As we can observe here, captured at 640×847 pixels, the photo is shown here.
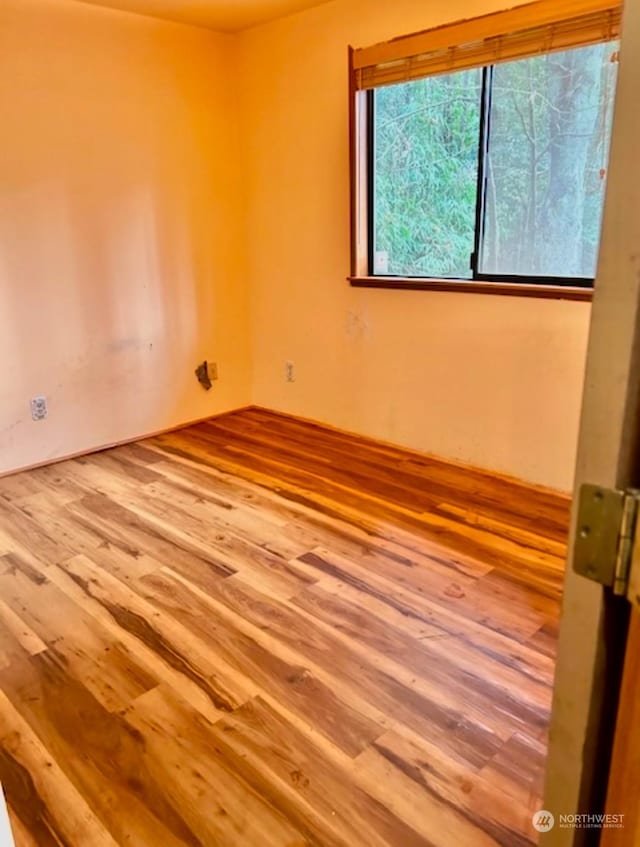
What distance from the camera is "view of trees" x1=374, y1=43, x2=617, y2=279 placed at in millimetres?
2594

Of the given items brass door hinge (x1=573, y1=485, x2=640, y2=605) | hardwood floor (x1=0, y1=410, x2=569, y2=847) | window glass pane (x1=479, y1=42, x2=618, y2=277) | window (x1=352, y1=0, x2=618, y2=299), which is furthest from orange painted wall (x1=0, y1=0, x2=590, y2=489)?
brass door hinge (x1=573, y1=485, x2=640, y2=605)

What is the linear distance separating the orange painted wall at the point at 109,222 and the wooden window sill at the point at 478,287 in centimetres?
116

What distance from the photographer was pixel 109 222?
139 inches

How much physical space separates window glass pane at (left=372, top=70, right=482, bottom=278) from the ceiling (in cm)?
73

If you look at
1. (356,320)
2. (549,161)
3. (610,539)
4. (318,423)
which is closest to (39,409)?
(318,423)

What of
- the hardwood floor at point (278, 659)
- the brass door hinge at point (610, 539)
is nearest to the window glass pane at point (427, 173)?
the hardwood floor at point (278, 659)

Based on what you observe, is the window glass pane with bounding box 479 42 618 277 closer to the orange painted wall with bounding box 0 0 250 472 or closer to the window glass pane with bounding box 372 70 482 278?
the window glass pane with bounding box 372 70 482 278

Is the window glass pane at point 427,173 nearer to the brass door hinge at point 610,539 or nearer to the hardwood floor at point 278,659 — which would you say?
the hardwood floor at point 278,659

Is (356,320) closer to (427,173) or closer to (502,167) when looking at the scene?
(427,173)

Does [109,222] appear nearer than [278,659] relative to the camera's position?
No

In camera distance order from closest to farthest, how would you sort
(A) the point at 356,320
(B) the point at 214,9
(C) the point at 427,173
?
1. (C) the point at 427,173
2. (B) the point at 214,9
3. (A) the point at 356,320

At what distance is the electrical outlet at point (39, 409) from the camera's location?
3436mm

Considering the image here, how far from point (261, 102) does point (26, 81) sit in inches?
51.3

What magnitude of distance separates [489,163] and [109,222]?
207 cm
